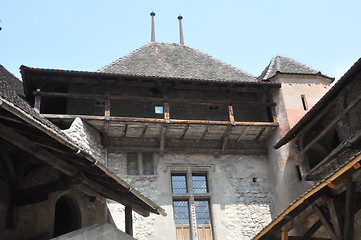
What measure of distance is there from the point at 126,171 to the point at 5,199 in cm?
617

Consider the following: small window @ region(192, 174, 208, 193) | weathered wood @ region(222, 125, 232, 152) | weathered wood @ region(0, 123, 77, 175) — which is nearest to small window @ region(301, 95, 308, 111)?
weathered wood @ region(222, 125, 232, 152)

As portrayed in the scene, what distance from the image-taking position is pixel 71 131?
11859 millimetres

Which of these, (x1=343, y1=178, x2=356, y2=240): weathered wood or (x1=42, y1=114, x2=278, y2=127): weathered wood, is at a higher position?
(x1=42, y1=114, x2=278, y2=127): weathered wood

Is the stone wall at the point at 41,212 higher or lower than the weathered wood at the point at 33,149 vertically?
lower

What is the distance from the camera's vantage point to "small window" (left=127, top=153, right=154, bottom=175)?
1314 centimetres

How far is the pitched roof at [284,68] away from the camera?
14.9m

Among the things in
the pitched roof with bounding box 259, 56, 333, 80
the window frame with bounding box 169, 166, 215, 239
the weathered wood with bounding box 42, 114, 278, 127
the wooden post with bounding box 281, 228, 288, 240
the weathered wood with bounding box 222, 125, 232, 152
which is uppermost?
the pitched roof with bounding box 259, 56, 333, 80

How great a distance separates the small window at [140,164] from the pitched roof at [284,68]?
471 centimetres

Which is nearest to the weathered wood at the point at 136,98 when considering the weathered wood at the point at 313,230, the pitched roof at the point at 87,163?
the pitched roof at the point at 87,163

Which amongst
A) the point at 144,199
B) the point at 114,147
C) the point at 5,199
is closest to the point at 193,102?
the point at 114,147

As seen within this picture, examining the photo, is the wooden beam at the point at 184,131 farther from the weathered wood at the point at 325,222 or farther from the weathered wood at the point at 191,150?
the weathered wood at the point at 325,222

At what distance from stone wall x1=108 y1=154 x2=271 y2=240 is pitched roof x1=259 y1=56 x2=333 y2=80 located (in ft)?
9.55

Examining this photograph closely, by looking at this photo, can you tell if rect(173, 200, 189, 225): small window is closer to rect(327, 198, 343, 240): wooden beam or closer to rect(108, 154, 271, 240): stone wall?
rect(108, 154, 271, 240): stone wall

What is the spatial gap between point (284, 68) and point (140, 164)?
5.74 m
